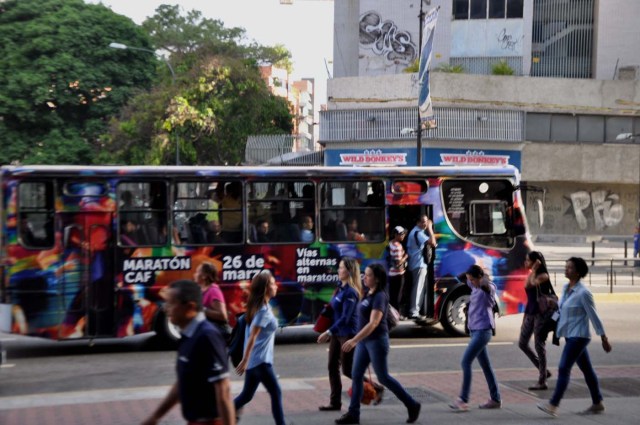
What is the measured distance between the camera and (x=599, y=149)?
123 feet

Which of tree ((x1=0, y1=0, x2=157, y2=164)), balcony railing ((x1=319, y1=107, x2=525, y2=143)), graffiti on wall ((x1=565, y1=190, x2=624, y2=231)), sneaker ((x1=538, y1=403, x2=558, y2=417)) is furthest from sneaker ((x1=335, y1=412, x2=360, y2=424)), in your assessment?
tree ((x1=0, y1=0, x2=157, y2=164))

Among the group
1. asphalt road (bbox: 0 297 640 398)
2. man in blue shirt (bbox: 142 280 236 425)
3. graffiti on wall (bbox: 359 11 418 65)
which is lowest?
asphalt road (bbox: 0 297 640 398)

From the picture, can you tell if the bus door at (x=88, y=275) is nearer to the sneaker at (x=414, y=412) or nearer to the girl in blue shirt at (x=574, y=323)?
the sneaker at (x=414, y=412)

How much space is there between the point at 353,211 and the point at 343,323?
5309 mm

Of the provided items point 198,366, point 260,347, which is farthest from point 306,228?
point 198,366

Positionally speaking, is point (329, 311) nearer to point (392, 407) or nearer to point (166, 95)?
point (392, 407)

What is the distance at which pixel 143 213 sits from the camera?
12781mm

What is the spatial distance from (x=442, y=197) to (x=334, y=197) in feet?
6.03

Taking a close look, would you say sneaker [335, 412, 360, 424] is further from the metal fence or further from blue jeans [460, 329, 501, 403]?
the metal fence

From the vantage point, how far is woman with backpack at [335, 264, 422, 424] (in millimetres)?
7898

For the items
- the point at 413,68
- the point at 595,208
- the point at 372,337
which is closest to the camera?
the point at 372,337

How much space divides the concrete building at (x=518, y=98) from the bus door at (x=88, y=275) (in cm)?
2118

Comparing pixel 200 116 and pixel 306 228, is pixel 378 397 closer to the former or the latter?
pixel 306 228

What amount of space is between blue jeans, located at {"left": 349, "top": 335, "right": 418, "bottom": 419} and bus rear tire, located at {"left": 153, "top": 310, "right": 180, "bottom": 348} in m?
5.21
